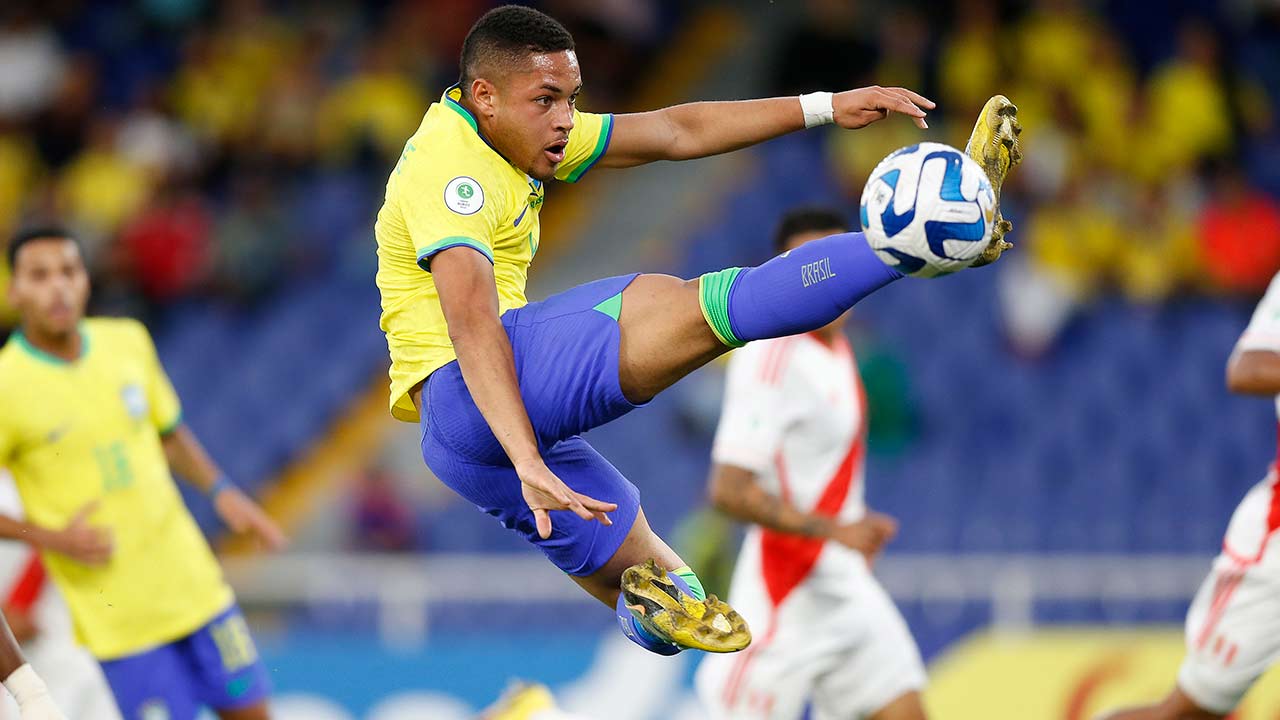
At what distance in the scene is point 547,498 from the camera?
455 centimetres

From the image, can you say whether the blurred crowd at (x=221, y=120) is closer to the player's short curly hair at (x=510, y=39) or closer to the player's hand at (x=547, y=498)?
the player's short curly hair at (x=510, y=39)

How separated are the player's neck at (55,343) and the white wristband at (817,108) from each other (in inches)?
123

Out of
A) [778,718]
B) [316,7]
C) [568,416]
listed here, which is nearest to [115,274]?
[316,7]

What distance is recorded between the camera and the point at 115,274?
13.7 meters

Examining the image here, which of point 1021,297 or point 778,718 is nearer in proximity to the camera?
point 778,718

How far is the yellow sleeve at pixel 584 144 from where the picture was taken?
5363mm

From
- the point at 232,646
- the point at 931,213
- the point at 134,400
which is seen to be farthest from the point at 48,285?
the point at 931,213

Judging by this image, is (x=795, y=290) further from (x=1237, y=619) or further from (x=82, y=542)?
(x=82, y=542)

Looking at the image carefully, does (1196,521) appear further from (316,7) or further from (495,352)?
(316,7)

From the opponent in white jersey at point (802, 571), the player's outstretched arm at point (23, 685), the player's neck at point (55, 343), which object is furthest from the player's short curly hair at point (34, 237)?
the opponent in white jersey at point (802, 571)

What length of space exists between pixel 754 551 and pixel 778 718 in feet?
2.13

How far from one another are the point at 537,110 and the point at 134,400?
2.64 meters

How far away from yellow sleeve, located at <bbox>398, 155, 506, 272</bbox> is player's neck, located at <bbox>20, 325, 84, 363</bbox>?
95.3 inches

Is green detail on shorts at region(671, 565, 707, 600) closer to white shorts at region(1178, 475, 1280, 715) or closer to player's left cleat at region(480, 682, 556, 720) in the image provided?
player's left cleat at region(480, 682, 556, 720)
